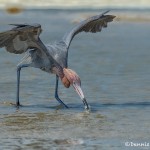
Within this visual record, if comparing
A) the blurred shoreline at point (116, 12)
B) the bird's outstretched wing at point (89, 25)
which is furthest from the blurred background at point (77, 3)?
the bird's outstretched wing at point (89, 25)

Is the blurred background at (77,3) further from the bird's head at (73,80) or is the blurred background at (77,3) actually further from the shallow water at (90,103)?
the bird's head at (73,80)

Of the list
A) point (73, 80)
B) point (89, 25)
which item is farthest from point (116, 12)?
point (73, 80)

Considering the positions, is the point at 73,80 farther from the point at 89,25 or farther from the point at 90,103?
the point at 89,25

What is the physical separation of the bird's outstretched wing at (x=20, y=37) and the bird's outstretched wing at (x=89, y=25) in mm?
603

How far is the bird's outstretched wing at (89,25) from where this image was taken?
485 inches

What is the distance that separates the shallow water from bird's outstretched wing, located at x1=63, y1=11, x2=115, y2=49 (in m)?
0.85

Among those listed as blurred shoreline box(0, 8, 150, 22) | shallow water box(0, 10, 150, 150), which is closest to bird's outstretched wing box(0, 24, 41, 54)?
shallow water box(0, 10, 150, 150)

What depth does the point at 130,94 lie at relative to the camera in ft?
41.9

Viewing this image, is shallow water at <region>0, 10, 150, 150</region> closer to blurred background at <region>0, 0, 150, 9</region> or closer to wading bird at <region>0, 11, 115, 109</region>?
wading bird at <region>0, 11, 115, 109</region>

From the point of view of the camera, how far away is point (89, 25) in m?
12.9

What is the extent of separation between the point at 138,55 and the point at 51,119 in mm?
7405

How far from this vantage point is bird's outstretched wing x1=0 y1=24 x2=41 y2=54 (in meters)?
11.4

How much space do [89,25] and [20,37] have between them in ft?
5.14

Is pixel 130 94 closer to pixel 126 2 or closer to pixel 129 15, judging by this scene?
pixel 129 15
